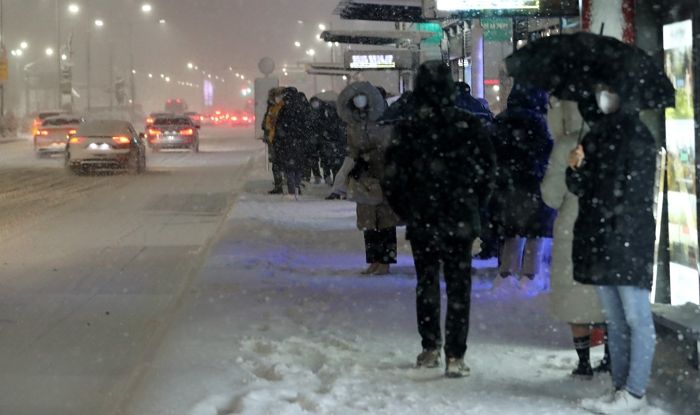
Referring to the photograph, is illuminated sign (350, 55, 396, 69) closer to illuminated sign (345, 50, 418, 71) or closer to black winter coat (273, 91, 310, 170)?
illuminated sign (345, 50, 418, 71)

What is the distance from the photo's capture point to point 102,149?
3000 centimetres

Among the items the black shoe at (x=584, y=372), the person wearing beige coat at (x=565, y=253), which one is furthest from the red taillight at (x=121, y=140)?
the person wearing beige coat at (x=565, y=253)

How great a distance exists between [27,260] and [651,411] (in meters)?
9.37

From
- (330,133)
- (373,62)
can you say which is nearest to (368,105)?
(330,133)

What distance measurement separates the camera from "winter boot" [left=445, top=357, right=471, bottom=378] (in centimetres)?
676

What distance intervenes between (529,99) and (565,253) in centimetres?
316

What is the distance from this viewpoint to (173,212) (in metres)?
19.5

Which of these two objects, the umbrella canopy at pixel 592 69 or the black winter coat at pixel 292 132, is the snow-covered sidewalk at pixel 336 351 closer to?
the umbrella canopy at pixel 592 69

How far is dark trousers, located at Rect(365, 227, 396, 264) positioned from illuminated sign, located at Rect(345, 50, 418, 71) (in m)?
16.3

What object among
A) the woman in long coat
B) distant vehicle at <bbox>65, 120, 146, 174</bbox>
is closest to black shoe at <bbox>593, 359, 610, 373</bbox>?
the woman in long coat

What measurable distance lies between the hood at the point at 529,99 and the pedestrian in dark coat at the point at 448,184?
2444mm

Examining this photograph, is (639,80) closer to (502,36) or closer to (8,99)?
(502,36)

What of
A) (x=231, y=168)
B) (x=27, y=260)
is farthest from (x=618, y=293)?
(x=231, y=168)

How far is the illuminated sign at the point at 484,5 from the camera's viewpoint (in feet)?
34.6
